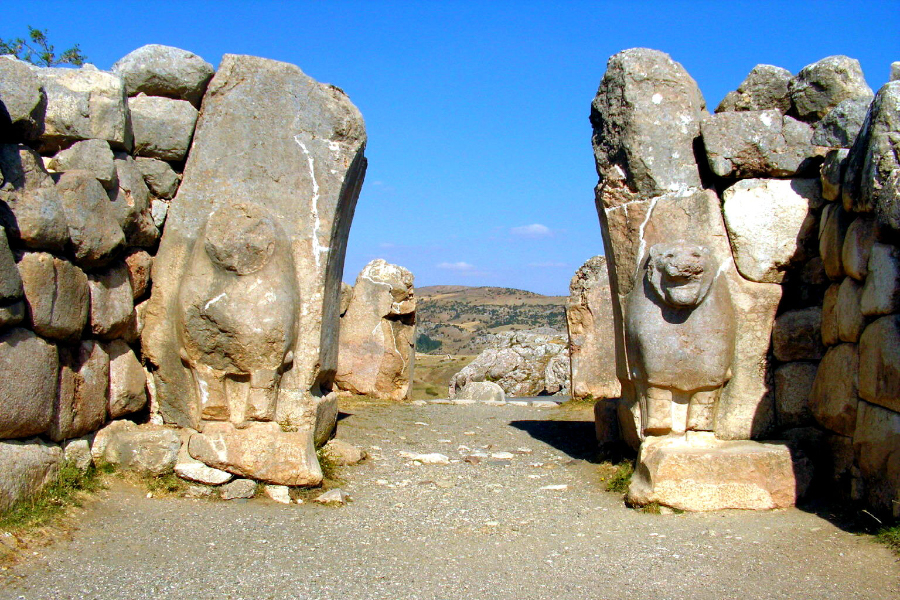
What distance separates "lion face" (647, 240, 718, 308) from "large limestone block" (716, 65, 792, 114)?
133cm

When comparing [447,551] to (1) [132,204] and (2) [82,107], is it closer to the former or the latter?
(1) [132,204]

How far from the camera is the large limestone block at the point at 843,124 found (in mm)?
5180

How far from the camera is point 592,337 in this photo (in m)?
11.1

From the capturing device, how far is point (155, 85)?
576cm

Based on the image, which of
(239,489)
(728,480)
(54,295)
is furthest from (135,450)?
(728,480)

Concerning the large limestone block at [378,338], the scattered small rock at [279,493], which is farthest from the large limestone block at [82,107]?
the large limestone block at [378,338]

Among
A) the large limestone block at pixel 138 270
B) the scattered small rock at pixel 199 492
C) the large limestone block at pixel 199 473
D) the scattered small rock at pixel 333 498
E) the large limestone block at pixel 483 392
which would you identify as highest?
the large limestone block at pixel 138 270

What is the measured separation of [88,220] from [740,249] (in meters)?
4.12

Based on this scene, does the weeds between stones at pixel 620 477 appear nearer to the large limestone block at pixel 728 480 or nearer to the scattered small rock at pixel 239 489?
the large limestone block at pixel 728 480

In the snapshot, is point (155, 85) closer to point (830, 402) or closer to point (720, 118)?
point (720, 118)

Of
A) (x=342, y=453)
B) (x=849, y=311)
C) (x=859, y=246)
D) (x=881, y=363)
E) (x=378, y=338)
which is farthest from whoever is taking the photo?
(x=378, y=338)

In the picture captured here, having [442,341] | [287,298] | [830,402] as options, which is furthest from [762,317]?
[442,341]

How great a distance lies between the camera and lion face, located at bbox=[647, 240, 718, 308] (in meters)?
5.05

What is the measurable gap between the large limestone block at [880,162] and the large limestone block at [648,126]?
1170mm
